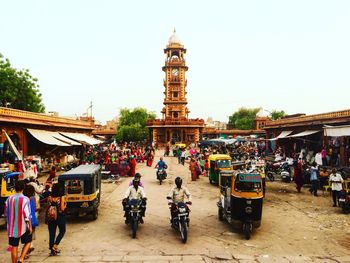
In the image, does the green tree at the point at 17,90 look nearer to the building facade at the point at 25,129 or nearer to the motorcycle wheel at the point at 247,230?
the building facade at the point at 25,129

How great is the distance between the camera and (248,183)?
25.8ft

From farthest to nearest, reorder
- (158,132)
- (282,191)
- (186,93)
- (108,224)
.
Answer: (186,93), (158,132), (282,191), (108,224)

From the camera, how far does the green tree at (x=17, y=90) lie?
31188 mm

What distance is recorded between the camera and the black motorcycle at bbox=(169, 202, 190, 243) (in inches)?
278

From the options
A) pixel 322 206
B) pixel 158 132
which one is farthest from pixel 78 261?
pixel 158 132

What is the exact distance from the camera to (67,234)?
7805mm

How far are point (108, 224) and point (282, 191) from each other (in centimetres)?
905

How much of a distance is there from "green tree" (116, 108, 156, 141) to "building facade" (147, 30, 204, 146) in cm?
338

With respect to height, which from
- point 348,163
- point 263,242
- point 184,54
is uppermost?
point 184,54

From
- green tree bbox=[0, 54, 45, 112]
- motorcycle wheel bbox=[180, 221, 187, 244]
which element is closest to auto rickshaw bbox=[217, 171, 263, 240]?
motorcycle wheel bbox=[180, 221, 187, 244]

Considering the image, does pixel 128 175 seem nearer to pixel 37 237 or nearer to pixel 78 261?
pixel 37 237

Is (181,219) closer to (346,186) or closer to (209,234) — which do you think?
(209,234)

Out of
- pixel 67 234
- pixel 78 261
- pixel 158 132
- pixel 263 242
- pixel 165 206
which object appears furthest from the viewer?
pixel 158 132

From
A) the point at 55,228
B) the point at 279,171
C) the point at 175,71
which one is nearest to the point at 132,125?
the point at 175,71
